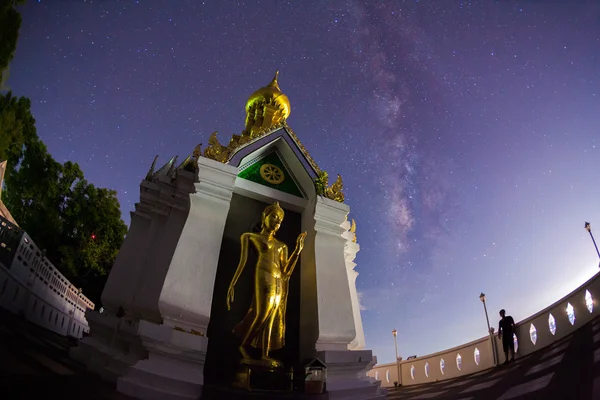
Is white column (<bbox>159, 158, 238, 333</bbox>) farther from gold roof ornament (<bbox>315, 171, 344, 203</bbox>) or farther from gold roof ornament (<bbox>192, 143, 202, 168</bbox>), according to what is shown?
gold roof ornament (<bbox>315, 171, 344, 203</bbox>)

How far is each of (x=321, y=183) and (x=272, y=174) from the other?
3.63ft

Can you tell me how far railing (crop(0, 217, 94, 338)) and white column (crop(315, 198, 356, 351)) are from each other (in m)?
5.56

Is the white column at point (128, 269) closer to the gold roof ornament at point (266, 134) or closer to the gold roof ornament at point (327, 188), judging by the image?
the gold roof ornament at point (266, 134)

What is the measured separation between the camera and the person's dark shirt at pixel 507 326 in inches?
298

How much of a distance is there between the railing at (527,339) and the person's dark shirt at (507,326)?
35cm

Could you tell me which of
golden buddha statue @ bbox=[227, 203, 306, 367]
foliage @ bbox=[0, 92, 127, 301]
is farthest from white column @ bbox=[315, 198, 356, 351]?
foliage @ bbox=[0, 92, 127, 301]

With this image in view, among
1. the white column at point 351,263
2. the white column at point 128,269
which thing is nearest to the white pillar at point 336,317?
the white column at point 351,263

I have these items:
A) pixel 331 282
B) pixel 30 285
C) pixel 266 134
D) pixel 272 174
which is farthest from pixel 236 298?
pixel 30 285

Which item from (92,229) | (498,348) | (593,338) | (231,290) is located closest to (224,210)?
(231,290)

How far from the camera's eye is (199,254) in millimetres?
5352

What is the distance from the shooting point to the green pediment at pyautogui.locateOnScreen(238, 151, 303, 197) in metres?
7.17

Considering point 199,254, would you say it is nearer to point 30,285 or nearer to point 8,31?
point 30,285

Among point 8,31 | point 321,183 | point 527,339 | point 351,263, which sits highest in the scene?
point 8,31

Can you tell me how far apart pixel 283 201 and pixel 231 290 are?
2347 millimetres
